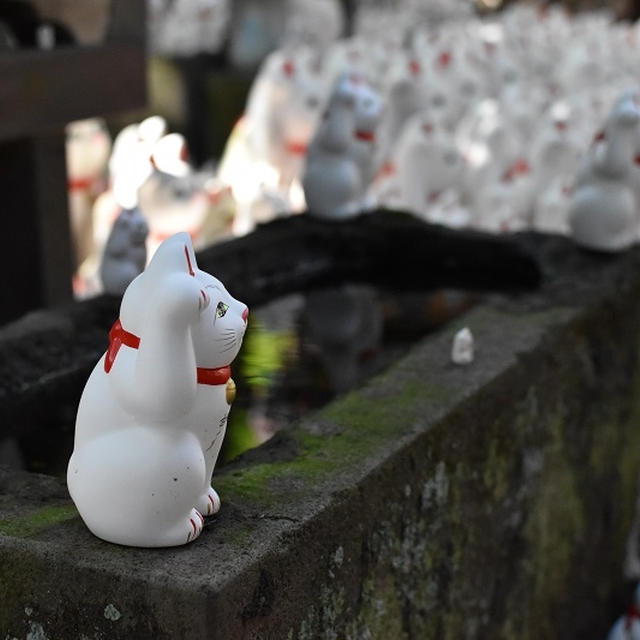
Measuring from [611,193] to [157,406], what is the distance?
2.00 metres

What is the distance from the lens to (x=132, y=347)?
159 cm

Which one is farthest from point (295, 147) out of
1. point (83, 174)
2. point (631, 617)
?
point (631, 617)

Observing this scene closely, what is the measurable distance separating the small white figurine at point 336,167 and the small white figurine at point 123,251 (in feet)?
2.80

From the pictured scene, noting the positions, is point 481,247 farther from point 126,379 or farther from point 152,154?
point 126,379

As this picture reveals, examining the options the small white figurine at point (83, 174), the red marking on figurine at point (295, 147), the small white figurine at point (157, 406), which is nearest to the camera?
the small white figurine at point (157, 406)

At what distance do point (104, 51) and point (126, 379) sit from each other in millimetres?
2653

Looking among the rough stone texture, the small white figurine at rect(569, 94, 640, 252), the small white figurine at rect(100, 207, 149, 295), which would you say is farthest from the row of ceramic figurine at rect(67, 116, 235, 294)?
the small white figurine at rect(569, 94, 640, 252)

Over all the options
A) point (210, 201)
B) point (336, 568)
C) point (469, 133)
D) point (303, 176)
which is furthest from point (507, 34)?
point (336, 568)

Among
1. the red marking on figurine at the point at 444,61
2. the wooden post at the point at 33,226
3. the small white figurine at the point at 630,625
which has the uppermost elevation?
the wooden post at the point at 33,226

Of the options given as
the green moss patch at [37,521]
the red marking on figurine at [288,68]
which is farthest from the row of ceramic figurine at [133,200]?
the green moss patch at [37,521]

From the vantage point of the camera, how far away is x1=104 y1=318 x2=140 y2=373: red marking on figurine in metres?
Answer: 1.59

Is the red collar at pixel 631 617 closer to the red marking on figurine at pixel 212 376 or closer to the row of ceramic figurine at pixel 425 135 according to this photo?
the row of ceramic figurine at pixel 425 135

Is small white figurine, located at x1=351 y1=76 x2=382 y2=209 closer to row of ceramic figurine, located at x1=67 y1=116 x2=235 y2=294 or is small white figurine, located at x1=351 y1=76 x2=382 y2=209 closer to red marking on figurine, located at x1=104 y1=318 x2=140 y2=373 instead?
row of ceramic figurine, located at x1=67 y1=116 x2=235 y2=294

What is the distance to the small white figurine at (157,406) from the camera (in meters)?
1.54
